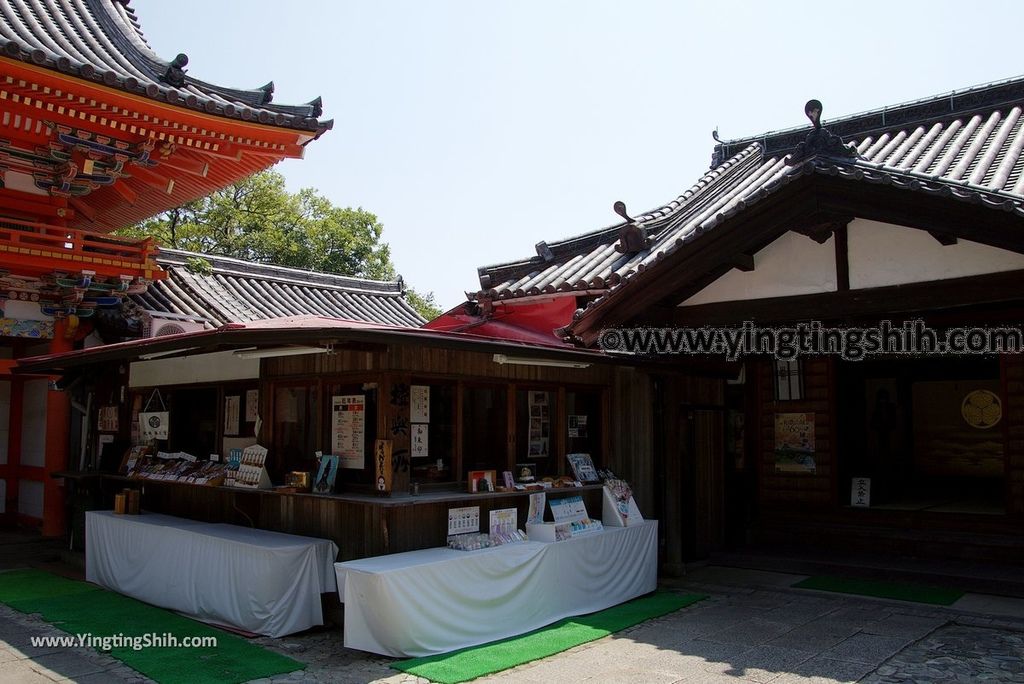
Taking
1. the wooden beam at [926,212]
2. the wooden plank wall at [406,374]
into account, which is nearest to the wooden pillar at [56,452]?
the wooden plank wall at [406,374]

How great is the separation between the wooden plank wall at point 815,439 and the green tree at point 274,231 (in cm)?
2351

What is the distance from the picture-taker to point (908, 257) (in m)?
7.01

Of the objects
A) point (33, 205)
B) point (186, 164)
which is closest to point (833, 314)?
point (186, 164)

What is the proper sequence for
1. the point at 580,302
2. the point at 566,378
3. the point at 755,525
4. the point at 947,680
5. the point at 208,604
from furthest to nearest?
the point at 755,525
the point at 580,302
the point at 566,378
the point at 208,604
the point at 947,680

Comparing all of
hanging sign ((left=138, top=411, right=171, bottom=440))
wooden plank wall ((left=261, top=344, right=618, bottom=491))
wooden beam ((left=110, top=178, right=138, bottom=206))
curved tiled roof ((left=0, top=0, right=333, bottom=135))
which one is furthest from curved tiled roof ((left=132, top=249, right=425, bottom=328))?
wooden plank wall ((left=261, top=344, right=618, bottom=491))

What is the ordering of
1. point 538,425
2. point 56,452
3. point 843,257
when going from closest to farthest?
point 843,257 → point 538,425 → point 56,452

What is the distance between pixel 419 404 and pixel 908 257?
A: 4.73m

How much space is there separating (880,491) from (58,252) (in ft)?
42.7

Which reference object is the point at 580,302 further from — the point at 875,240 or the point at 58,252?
the point at 58,252

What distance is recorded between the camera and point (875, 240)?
23.6 feet

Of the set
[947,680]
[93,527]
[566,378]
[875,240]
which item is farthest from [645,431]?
[93,527]

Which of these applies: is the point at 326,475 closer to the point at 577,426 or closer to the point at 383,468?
the point at 383,468

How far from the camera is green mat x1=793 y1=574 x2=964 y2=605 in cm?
847

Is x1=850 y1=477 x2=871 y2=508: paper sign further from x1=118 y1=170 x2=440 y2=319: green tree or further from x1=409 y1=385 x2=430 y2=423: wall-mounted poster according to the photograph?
→ x1=118 y1=170 x2=440 y2=319: green tree
